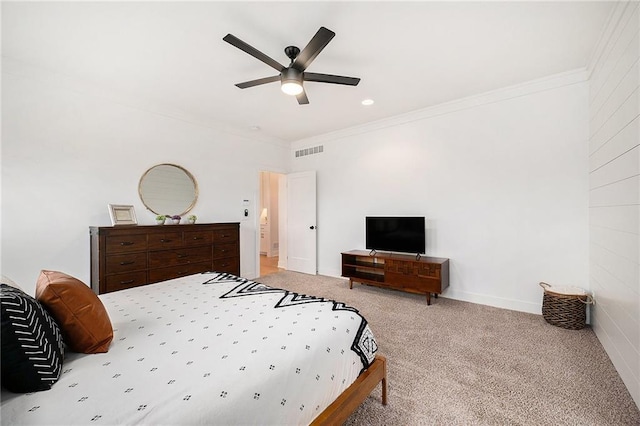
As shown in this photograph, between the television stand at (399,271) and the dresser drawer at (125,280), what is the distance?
9.07 feet

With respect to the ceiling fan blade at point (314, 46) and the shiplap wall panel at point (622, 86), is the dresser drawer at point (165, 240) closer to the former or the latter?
the ceiling fan blade at point (314, 46)

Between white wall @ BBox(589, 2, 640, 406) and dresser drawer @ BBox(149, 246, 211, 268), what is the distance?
13.9 ft

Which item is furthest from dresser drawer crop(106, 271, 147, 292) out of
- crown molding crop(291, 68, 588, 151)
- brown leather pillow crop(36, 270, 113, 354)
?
crown molding crop(291, 68, 588, 151)

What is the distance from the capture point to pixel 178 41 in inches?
94.9

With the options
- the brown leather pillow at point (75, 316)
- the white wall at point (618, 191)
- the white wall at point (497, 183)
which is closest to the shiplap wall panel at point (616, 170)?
the white wall at point (618, 191)

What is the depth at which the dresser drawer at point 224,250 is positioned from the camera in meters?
4.04

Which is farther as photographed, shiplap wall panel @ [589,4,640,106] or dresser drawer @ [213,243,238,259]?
dresser drawer @ [213,243,238,259]

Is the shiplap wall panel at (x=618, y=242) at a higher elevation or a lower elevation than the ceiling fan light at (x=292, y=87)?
lower

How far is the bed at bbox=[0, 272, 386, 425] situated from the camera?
0.92 meters

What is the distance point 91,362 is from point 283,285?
11.2 ft

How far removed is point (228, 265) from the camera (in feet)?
13.7

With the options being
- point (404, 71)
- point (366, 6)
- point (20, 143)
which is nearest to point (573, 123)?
point (404, 71)

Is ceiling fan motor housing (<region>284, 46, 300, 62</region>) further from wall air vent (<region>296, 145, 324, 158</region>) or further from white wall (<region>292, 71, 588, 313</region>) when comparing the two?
wall air vent (<region>296, 145, 324, 158</region>)

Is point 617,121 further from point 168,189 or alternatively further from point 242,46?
point 168,189
